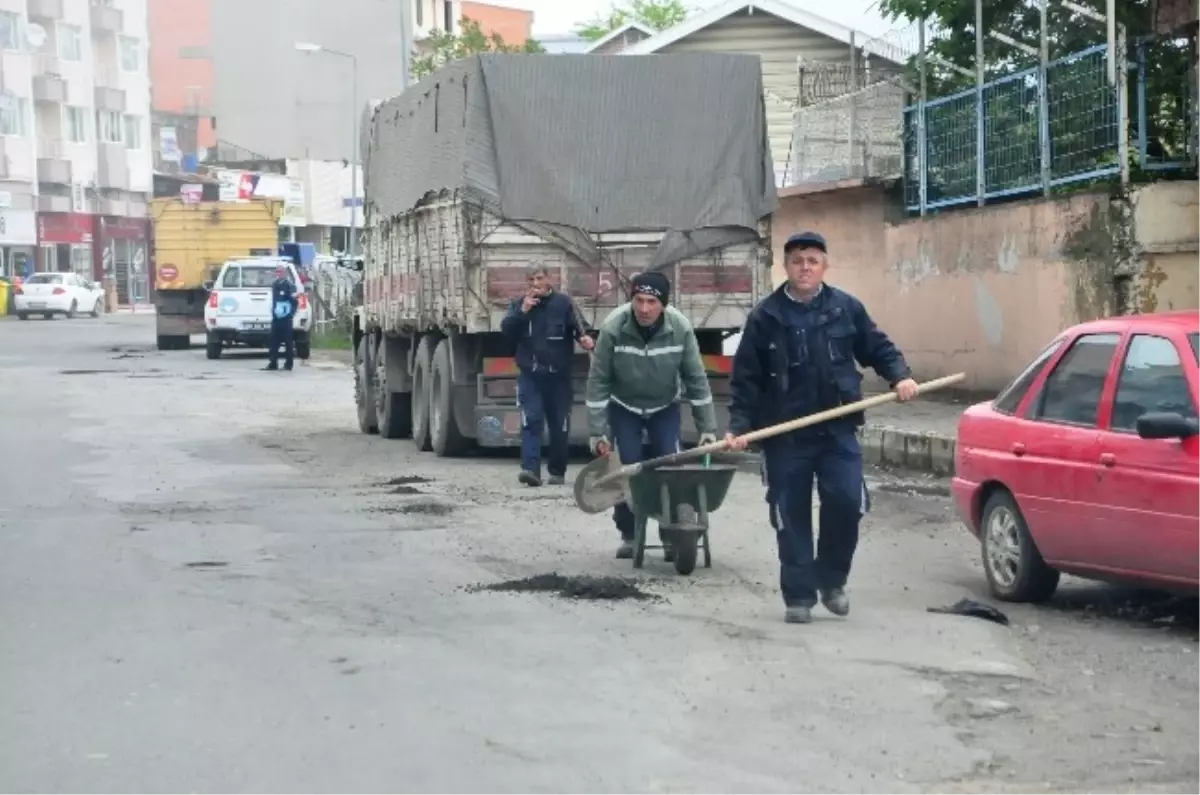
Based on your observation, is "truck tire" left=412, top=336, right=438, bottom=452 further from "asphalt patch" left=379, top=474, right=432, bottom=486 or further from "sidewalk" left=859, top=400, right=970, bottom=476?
"sidewalk" left=859, top=400, right=970, bottom=476

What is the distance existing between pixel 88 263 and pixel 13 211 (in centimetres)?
693

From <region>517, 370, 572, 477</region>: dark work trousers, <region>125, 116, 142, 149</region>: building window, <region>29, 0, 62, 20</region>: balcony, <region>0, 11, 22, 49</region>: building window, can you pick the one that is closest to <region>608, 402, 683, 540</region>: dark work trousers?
<region>517, 370, 572, 477</region>: dark work trousers

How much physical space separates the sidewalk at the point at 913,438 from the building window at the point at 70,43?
6885 cm

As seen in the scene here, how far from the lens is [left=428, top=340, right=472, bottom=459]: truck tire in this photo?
18.8 meters

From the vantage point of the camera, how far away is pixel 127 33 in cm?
9044

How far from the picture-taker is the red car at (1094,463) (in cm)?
913

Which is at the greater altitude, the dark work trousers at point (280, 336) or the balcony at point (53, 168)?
the balcony at point (53, 168)

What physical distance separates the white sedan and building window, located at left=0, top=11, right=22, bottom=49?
43.8 feet

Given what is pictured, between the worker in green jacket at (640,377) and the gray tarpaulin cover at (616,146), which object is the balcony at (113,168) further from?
the worker in green jacket at (640,377)

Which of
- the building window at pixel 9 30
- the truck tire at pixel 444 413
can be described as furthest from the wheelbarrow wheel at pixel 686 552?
the building window at pixel 9 30

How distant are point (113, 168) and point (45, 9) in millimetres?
7542

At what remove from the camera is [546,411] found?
54.4 feet

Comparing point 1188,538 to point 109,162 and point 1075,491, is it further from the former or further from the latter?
point 109,162

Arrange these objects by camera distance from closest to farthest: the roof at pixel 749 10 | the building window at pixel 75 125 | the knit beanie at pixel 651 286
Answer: the knit beanie at pixel 651 286, the roof at pixel 749 10, the building window at pixel 75 125
